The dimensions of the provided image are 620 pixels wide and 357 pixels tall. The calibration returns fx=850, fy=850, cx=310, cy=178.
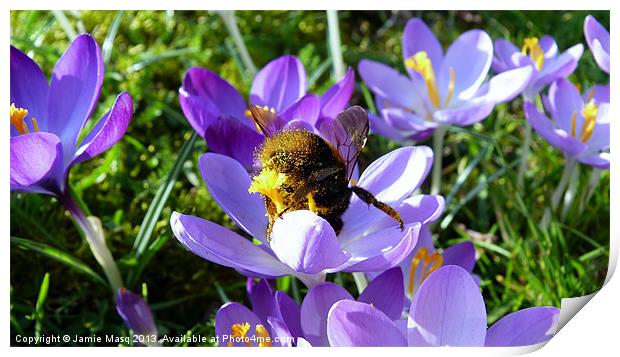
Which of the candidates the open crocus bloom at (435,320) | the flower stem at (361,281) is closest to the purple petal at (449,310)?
the open crocus bloom at (435,320)

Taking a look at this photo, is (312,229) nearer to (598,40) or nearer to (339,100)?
(339,100)

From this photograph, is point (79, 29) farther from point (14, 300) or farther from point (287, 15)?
point (14, 300)

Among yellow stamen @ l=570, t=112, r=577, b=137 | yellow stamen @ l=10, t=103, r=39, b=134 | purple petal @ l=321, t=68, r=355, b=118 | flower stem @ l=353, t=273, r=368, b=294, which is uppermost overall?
yellow stamen @ l=10, t=103, r=39, b=134

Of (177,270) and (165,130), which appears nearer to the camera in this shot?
(177,270)

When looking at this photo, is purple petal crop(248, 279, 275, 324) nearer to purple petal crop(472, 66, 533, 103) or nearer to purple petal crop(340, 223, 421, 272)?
purple petal crop(340, 223, 421, 272)

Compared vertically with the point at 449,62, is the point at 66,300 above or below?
below

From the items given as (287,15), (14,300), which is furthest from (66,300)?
(287,15)

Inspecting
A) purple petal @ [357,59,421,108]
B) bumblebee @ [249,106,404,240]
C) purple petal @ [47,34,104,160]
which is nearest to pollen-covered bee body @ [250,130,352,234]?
bumblebee @ [249,106,404,240]

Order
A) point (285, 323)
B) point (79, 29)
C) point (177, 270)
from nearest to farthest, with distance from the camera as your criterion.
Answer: point (285, 323), point (177, 270), point (79, 29)
